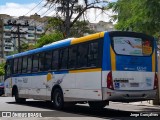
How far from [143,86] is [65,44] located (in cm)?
417

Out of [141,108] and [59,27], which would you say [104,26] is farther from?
[141,108]

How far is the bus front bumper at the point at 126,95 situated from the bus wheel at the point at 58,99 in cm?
369

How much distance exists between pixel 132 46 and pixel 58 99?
4.74 metres

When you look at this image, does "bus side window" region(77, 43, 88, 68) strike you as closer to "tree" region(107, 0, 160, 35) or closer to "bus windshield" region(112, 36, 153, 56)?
"bus windshield" region(112, 36, 153, 56)

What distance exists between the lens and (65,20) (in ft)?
115

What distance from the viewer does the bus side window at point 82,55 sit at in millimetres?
15078

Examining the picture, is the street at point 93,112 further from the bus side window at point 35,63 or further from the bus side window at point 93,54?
the bus side window at point 35,63

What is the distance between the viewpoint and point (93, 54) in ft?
47.9

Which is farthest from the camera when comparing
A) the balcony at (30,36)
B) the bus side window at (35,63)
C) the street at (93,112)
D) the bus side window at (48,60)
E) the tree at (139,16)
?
the balcony at (30,36)

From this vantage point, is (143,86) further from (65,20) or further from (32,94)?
(65,20)

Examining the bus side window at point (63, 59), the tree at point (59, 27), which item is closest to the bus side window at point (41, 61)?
the bus side window at point (63, 59)

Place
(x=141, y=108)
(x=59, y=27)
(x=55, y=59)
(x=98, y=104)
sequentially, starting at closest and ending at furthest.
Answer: (x=98, y=104), (x=55, y=59), (x=141, y=108), (x=59, y=27)

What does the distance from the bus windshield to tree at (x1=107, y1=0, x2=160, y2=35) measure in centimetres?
167

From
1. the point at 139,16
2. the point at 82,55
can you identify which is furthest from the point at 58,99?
the point at 139,16
